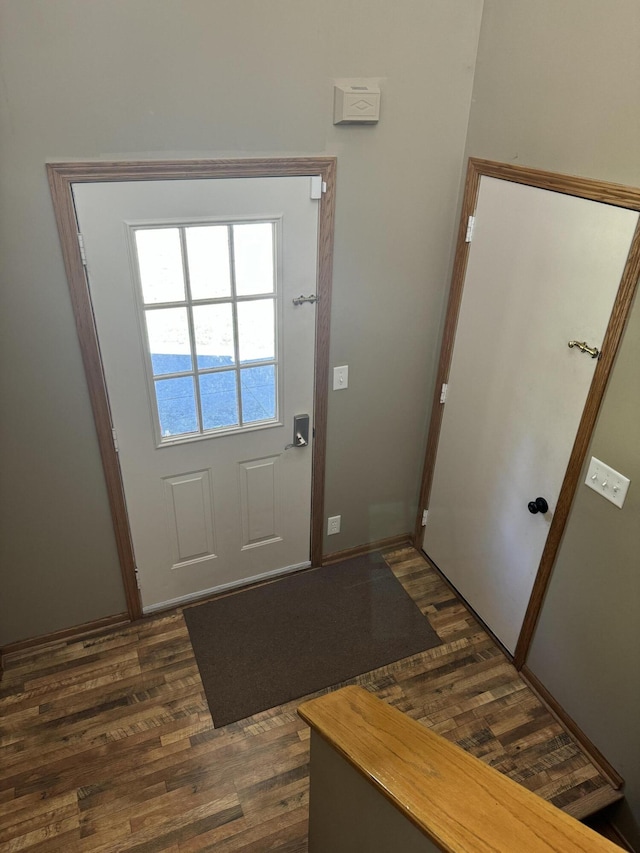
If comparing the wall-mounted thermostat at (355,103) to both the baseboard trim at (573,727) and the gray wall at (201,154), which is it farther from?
the baseboard trim at (573,727)

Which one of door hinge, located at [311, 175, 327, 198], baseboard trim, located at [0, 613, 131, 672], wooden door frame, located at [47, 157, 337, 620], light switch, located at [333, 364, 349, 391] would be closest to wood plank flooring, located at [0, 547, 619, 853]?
baseboard trim, located at [0, 613, 131, 672]

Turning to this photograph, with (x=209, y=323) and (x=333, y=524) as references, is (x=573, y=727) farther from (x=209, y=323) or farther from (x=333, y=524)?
(x=209, y=323)

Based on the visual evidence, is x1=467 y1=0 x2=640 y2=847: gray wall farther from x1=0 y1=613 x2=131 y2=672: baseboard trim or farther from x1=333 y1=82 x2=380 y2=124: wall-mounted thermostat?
x1=0 y1=613 x2=131 y2=672: baseboard trim

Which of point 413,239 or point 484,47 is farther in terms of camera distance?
point 413,239

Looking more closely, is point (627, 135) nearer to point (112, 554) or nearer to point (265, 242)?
point (265, 242)

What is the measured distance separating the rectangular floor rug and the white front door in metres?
0.20

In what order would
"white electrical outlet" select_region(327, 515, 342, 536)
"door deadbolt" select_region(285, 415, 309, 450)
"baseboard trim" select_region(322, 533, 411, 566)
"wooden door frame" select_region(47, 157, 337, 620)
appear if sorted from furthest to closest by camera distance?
"baseboard trim" select_region(322, 533, 411, 566) → "white electrical outlet" select_region(327, 515, 342, 536) → "door deadbolt" select_region(285, 415, 309, 450) → "wooden door frame" select_region(47, 157, 337, 620)

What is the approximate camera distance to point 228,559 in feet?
10.1

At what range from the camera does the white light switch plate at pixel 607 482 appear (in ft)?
6.86

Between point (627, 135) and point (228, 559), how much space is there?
98.5 inches

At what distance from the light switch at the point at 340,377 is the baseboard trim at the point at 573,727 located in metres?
1.58

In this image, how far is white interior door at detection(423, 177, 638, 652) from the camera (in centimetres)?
212

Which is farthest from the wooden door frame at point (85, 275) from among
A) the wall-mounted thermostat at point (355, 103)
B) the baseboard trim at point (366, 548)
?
the baseboard trim at point (366, 548)

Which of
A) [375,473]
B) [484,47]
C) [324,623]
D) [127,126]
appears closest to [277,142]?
[127,126]
